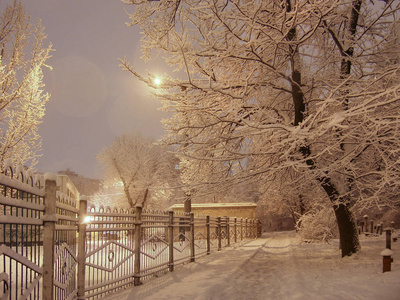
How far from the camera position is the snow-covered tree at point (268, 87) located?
361 inches

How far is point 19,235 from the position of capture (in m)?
3.41

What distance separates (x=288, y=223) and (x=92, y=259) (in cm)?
5250

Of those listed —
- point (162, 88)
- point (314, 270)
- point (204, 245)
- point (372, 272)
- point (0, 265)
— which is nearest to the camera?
point (0, 265)

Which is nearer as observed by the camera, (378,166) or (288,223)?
(378,166)

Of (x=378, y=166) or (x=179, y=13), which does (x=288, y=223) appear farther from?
(x=179, y=13)

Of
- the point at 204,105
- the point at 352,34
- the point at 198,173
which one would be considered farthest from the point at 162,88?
the point at 352,34

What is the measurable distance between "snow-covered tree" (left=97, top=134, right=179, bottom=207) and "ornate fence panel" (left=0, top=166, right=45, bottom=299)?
32.1 metres

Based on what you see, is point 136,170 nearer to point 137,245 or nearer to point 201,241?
point 201,241

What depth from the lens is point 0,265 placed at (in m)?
3.15

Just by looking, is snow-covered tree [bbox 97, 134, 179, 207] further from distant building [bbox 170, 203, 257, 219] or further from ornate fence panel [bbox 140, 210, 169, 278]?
ornate fence panel [bbox 140, 210, 169, 278]

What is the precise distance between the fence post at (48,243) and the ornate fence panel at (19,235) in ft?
0.20

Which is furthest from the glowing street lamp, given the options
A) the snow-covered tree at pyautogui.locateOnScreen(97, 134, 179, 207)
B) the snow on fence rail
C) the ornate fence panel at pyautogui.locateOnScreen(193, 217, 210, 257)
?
the snow-covered tree at pyautogui.locateOnScreen(97, 134, 179, 207)

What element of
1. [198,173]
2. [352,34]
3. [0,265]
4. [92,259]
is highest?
[352,34]

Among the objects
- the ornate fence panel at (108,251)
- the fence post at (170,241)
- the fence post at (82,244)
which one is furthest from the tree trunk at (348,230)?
the fence post at (82,244)
